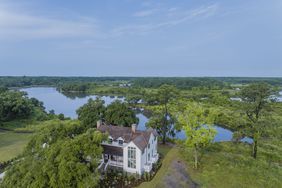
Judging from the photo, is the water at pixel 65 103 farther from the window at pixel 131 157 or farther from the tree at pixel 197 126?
the tree at pixel 197 126

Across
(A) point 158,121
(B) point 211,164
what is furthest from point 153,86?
(B) point 211,164

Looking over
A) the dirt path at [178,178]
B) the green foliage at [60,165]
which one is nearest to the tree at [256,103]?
the dirt path at [178,178]

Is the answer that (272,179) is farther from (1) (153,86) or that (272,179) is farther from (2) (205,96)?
(1) (153,86)

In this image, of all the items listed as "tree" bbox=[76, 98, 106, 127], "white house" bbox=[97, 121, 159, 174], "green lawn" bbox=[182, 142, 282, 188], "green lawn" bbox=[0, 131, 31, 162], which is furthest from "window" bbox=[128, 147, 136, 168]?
"green lawn" bbox=[0, 131, 31, 162]

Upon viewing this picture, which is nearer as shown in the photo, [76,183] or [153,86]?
[76,183]

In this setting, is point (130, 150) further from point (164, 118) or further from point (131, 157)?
point (164, 118)

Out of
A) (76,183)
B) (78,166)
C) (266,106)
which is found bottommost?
(76,183)
